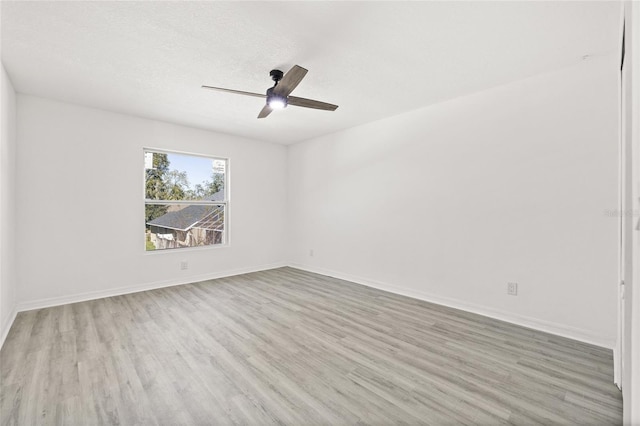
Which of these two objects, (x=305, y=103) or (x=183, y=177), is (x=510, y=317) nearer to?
(x=305, y=103)

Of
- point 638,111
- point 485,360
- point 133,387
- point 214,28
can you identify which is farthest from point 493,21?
point 133,387

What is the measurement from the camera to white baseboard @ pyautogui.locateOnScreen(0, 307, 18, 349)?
8.15 ft

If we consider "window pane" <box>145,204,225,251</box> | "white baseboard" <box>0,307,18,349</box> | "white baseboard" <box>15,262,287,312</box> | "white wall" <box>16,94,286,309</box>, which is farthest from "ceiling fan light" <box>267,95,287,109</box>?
"white baseboard" <box>15,262,287,312</box>

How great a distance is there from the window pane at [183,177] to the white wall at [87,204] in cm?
17

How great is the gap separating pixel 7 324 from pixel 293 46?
375cm

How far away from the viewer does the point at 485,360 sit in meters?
2.20

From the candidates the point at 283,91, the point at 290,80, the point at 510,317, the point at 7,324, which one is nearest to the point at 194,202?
the point at 7,324

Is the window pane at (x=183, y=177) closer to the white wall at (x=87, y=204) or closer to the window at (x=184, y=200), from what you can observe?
the window at (x=184, y=200)

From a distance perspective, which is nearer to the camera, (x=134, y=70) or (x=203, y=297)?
(x=134, y=70)

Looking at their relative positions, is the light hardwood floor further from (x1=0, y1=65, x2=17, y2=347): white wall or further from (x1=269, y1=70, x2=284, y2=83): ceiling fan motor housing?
(x1=269, y1=70, x2=284, y2=83): ceiling fan motor housing

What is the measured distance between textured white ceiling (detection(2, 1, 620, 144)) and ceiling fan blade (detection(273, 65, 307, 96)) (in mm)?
255

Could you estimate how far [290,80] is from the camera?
2.35 m

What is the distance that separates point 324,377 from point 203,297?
241 cm

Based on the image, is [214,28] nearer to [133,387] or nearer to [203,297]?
[133,387]
